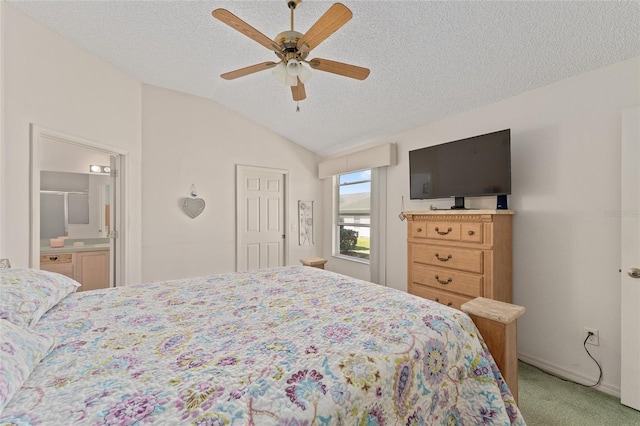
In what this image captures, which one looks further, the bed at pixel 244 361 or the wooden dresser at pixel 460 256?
the wooden dresser at pixel 460 256

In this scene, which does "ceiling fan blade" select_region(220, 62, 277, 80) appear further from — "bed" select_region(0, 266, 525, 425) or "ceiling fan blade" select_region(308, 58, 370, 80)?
"bed" select_region(0, 266, 525, 425)

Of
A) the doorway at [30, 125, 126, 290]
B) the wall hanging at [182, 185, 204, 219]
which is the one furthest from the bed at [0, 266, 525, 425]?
the wall hanging at [182, 185, 204, 219]

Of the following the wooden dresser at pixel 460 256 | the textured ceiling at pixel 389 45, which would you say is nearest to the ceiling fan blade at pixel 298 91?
the textured ceiling at pixel 389 45

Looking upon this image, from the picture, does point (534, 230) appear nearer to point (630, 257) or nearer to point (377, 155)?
point (630, 257)

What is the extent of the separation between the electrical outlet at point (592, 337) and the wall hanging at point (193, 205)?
3.99m

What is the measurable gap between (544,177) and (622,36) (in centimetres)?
97

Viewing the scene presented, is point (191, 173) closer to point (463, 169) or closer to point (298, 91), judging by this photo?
point (298, 91)

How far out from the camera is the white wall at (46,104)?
1.96 metres

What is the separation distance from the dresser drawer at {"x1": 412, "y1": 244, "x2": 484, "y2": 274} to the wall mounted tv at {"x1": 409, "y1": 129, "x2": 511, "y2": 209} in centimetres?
47

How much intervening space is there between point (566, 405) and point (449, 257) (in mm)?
1175

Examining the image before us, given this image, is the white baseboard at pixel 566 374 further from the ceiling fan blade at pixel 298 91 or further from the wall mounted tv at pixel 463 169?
the ceiling fan blade at pixel 298 91

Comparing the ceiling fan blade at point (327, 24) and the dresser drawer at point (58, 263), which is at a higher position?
the ceiling fan blade at point (327, 24)

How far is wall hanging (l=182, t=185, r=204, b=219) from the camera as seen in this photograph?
142 inches

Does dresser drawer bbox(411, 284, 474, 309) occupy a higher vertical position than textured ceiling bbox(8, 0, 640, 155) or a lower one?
lower
